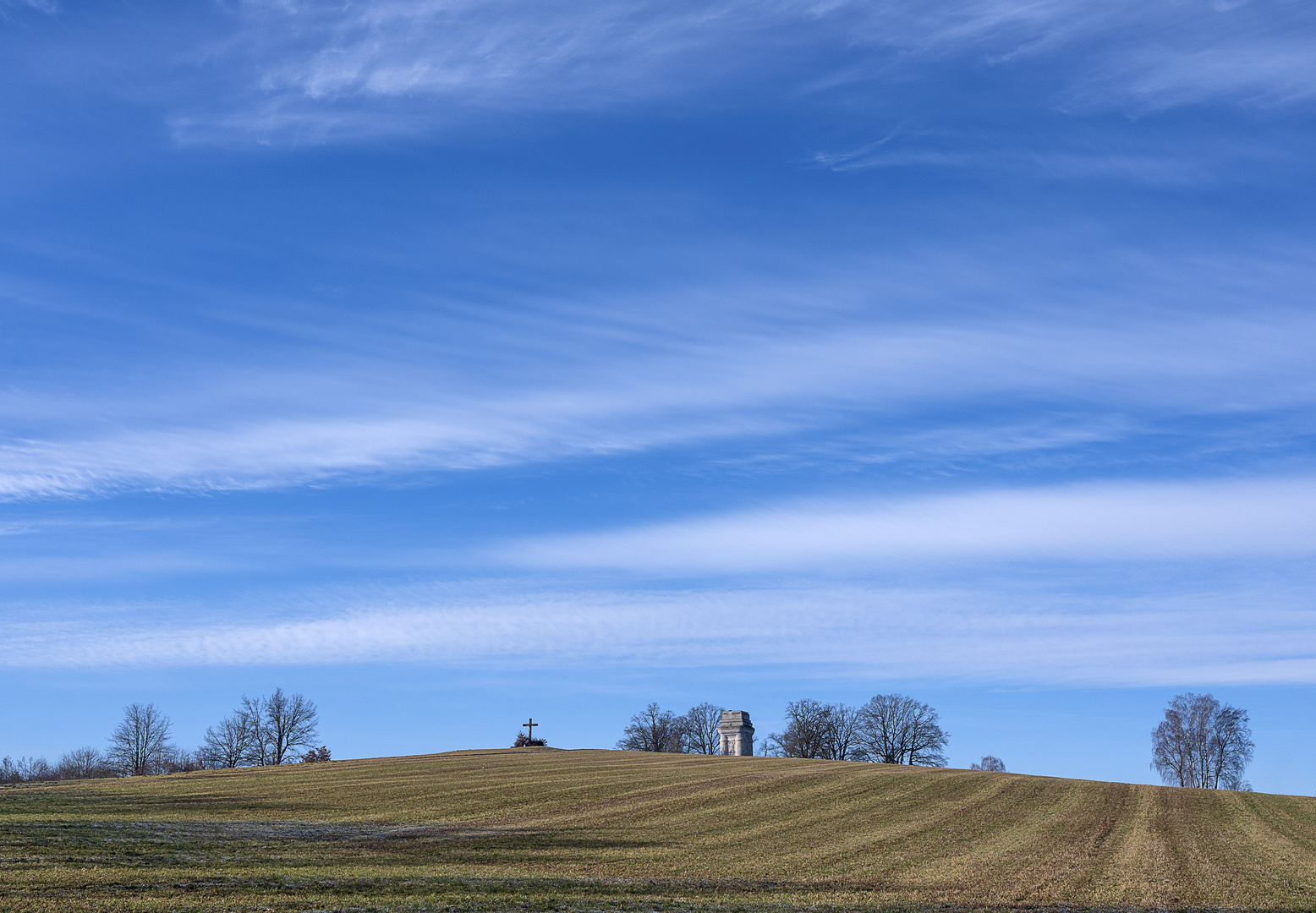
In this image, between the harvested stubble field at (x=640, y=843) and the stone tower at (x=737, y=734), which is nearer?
the harvested stubble field at (x=640, y=843)

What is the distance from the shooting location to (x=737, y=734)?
10056 cm

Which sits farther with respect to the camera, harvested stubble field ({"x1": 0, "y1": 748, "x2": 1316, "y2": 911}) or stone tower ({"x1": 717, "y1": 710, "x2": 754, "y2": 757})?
stone tower ({"x1": 717, "y1": 710, "x2": 754, "y2": 757})

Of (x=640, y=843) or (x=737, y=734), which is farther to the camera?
(x=737, y=734)

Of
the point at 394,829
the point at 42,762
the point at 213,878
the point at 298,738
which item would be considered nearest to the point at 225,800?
the point at 394,829

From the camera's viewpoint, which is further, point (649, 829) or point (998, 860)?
point (649, 829)

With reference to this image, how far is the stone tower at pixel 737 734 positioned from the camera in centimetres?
10000

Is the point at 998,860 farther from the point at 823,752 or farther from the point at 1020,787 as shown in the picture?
the point at 823,752

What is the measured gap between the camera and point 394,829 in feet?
135

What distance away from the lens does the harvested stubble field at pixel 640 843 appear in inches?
1030

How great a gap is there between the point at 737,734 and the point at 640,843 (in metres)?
63.7

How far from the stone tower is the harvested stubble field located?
32.2 metres

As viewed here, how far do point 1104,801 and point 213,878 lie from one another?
154 ft

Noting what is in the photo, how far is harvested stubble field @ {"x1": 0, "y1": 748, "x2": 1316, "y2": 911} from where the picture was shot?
26156mm

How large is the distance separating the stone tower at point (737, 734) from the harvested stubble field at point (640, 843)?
32.2 meters
